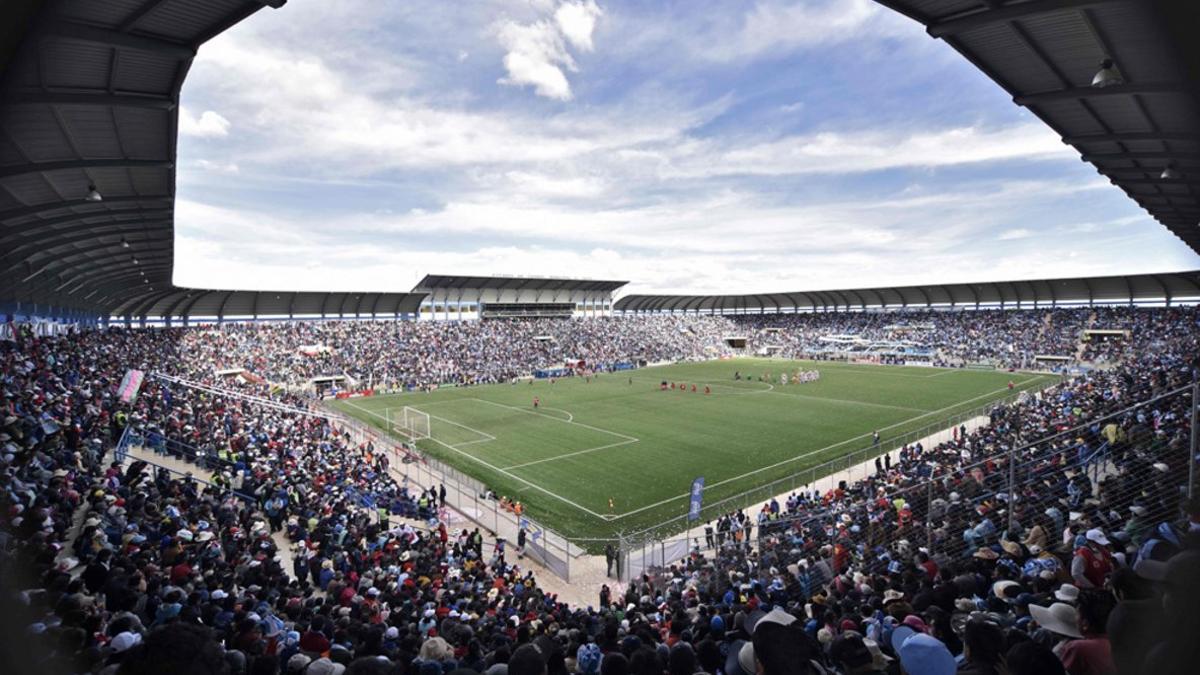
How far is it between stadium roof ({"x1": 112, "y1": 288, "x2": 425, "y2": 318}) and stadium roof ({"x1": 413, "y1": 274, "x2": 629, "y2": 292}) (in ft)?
8.50

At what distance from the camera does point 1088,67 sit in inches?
342

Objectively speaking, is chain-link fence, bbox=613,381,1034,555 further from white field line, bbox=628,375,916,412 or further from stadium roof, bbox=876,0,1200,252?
stadium roof, bbox=876,0,1200,252

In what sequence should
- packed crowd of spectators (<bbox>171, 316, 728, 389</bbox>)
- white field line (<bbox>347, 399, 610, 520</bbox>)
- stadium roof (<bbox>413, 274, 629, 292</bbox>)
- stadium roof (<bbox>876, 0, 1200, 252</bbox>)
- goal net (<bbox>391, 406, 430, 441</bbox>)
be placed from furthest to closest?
stadium roof (<bbox>413, 274, 629, 292</bbox>) < packed crowd of spectators (<bbox>171, 316, 728, 389</bbox>) < goal net (<bbox>391, 406, 430, 441</bbox>) < white field line (<bbox>347, 399, 610, 520</bbox>) < stadium roof (<bbox>876, 0, 1200, 252</bbox>)

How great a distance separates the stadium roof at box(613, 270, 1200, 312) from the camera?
6109 centimetres

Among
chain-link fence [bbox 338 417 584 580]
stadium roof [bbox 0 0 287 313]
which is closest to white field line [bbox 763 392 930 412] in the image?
chain-link fence [bbox 338 417 584 580]

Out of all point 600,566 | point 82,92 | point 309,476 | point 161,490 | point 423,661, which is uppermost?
point 82,92

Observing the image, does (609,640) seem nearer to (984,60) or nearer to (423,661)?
(423,661)

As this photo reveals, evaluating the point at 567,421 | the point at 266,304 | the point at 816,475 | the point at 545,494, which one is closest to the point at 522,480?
the point at 545,494

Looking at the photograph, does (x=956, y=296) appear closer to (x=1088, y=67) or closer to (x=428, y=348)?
(x=428, y=348)

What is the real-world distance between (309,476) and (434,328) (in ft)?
166

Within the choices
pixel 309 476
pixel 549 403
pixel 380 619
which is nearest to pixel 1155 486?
Result: pixel 380 619

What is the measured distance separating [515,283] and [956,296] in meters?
61.4

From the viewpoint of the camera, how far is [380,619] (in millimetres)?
8703

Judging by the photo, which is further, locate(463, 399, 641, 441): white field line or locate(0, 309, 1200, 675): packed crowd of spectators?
locate(463, 399, 641, 441): white field line
